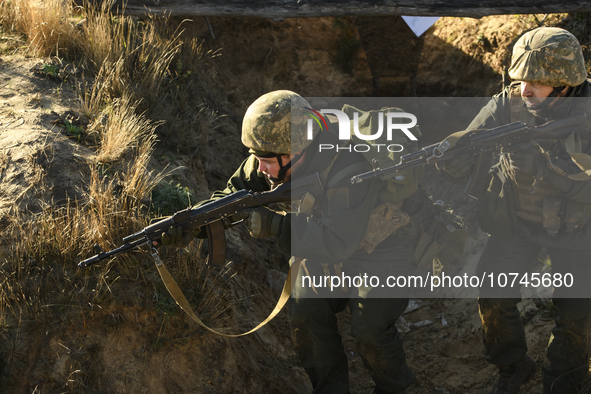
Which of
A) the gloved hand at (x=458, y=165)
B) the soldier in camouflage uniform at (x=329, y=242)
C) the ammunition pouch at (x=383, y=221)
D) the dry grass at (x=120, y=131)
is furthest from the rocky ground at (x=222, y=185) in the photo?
the gloved hand at (x=458, y=165)

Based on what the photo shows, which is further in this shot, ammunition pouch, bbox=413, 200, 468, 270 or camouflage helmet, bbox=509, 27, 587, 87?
ammunition pouch, bbox=413, 200, 468, 270

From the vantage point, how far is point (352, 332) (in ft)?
11.7

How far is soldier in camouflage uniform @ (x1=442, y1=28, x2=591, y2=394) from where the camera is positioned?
3.38 meters

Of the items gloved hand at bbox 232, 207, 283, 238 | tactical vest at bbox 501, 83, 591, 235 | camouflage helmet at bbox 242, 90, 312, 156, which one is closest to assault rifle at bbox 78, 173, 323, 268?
gloved hand at bbox 232, 207, 283, 238

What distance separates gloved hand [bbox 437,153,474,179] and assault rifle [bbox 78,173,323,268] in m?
0.95

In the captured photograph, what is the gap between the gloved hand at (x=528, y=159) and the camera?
136 inches

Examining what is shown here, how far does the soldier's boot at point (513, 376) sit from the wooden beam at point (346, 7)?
3831mm

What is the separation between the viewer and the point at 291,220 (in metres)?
3.38

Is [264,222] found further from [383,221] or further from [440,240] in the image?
[440,240]

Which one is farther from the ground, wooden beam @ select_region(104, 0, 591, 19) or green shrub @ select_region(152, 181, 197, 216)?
wooden beam @ select_region(104, 0, 591, 19)

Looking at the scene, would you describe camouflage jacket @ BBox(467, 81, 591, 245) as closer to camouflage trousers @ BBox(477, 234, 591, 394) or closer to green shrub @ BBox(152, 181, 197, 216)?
camouflage trousers @ BBox(477, 234, 591, 394)

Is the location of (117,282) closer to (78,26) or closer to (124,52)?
(124,52)

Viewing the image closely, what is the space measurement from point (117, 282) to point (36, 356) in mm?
728

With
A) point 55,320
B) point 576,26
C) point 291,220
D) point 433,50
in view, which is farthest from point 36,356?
point 576,26
